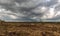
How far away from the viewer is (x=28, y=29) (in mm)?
4695

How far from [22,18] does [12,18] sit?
0.26m

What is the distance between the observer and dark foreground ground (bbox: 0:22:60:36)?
4645mm

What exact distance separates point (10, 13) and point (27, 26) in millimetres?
575

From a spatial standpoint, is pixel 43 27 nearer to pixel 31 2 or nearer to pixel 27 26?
pixel 27 26

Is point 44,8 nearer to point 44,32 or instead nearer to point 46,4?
point 46,4

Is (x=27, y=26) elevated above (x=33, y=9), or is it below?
below

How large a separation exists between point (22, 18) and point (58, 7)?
0.99m

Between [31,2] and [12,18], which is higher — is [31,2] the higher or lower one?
the higher one

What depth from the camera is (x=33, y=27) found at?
15.4 feet

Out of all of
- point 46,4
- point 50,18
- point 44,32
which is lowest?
point 44,32

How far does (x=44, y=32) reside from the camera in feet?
15.3

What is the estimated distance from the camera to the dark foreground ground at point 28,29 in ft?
15.2

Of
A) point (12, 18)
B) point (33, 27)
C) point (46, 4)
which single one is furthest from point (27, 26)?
point (46, 4)

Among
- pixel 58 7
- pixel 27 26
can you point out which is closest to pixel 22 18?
pixel 27 26
